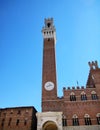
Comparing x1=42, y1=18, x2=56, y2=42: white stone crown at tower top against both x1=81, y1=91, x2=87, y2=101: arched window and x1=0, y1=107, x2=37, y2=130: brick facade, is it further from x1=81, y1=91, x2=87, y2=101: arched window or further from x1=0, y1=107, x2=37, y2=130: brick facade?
x1=0, y1=107, x2=37, y2=130: brick facade

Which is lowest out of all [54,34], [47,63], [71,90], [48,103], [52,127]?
[52,127]

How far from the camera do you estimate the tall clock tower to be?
29.9 metres

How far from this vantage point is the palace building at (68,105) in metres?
26.7

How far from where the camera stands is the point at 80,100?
29359 mm

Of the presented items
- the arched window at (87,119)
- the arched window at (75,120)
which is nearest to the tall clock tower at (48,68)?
the arched window at (75,120)

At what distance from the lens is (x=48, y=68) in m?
33.2

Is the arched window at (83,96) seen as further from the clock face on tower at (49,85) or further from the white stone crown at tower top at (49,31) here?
the white stone crown at tower top at (49,31)

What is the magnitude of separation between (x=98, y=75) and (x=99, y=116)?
8247 mm

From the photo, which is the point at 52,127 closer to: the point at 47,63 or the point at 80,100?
the point at 80,100

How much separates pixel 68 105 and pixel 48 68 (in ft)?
28.5

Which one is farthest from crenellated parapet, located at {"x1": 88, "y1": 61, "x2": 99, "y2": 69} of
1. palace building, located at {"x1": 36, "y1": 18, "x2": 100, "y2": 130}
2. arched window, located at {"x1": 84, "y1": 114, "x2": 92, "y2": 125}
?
arched window, located at {"x1": 84, "y1": 114, "x2": 92, "y2": 125}

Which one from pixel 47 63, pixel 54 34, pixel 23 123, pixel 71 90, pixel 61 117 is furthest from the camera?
pixel 54 34

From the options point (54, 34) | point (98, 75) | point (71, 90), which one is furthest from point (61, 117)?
point (54, 34)

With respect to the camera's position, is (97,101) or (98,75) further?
(98,75)
